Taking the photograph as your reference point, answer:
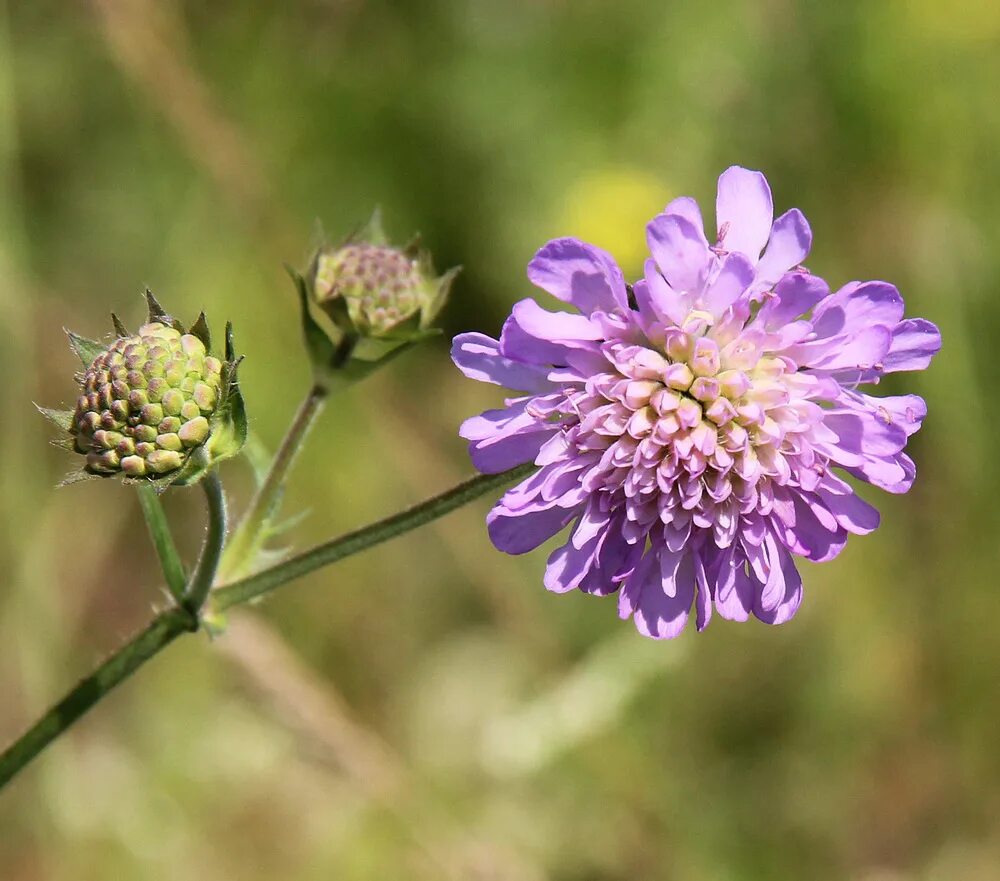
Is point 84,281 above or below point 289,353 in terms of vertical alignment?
above

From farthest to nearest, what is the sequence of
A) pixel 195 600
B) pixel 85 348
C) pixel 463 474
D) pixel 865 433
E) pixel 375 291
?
pixel 463 474 → pixel 375 291 → pixel 195 600 → pixel 85 348 → pixel 865 433

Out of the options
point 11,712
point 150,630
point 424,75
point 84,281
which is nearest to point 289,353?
point 84,281

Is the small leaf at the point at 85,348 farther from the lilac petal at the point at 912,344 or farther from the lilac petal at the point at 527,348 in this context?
the lilac petal at the point at 912,344

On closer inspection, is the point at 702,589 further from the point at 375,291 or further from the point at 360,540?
the point at 375,291

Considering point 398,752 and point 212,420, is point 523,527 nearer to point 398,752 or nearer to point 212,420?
point 212,420

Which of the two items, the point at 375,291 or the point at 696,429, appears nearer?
the point at 696,429

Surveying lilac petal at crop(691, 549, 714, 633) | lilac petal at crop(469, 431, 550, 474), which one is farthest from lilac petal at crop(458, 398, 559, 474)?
lilac petal at crop(691, 549, 714, 633)

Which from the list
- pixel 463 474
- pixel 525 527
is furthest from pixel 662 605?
pixel 463 474
